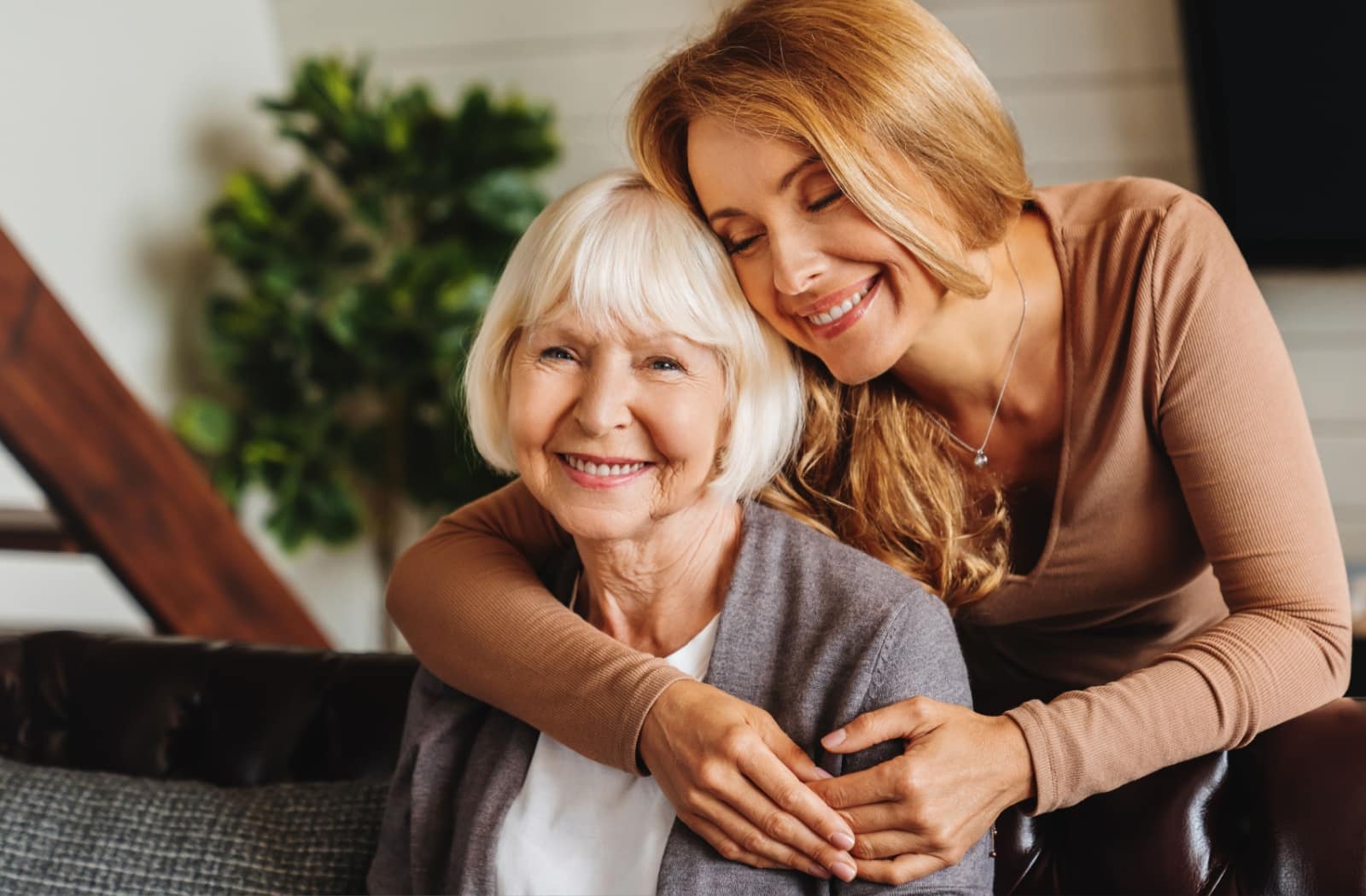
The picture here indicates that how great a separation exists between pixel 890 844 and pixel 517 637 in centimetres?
45

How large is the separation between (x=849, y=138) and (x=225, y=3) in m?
2.84

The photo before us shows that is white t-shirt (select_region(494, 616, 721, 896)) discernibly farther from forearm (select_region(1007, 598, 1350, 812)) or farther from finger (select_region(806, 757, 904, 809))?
forearm (select_region(1007, 598, 1350, 812))

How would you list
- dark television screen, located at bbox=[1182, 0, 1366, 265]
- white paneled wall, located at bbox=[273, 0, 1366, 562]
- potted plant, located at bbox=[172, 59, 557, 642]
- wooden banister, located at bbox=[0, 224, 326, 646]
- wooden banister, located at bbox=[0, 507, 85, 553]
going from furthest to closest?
potted plant, located at bbox=[172, 59, 557, 642] < white paneled wall, located at bbox=[273, 0, 1366, 562] < dark television screen, located at bbox=[1182, 0, 1366, 265] < wooden banister, located at bbox=[0, 507, 85, 553] < wooden banister, located at bbox=[0, 224, 326, 646]

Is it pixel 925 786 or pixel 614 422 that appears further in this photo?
pixel 614 422

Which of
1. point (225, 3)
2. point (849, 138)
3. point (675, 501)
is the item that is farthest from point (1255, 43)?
point (225, 3)

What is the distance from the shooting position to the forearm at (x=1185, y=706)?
112 centimetres

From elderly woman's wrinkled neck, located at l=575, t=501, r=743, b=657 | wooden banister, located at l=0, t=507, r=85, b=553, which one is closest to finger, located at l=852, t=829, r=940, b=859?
elderly woman's wrinkled neck, located at l=575, t=501, r=743, b=657

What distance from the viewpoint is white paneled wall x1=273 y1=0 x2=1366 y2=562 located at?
2.88 metres

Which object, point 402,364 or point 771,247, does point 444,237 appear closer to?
point 402,364

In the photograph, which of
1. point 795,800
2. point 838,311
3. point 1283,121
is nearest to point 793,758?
point 795,800

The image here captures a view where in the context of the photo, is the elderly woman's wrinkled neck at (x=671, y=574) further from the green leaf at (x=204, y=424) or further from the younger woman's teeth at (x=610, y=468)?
the green leaf at (x=204, y=424)

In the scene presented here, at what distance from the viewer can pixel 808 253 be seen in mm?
1255

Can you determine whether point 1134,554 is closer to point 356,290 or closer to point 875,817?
point 875,817

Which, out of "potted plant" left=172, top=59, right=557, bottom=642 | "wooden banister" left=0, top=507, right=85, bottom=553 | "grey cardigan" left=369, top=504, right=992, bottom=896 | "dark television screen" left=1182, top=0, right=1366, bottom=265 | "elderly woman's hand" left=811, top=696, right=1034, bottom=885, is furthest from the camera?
"potted plant" left=172, top=59, right=557, bottom=642
